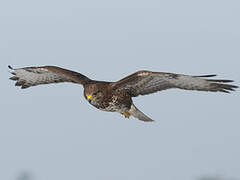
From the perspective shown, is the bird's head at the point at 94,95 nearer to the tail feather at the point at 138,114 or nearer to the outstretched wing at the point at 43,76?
the outstretched wing at the point at 43,76

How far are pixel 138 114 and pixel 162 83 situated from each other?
121 centimetres

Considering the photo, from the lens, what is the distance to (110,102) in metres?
9.55

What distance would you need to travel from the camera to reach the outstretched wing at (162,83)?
352 inches

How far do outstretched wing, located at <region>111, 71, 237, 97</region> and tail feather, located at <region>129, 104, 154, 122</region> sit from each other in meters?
0.50

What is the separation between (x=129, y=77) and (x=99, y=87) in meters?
0.80

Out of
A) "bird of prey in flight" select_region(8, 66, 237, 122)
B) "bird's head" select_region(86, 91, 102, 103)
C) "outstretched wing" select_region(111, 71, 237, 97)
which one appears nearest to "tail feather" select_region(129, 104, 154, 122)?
"bird of prey in flight" select_region(8, 66, 237, 122)

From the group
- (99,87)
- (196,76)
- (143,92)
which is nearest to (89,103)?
(99,87)

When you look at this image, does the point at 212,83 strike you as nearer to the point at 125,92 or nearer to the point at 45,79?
the point at 125,92

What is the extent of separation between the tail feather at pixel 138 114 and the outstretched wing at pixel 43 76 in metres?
1.00

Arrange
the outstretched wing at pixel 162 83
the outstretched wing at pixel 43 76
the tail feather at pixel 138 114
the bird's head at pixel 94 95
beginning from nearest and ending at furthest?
the outstretched wing at pixel 162 83
the bird's head at pixel 94 95
the outstretched wing at pixel 43 76
the tail feather at pixel 138 114

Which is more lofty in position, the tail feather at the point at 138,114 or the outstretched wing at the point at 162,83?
the outstretched wing at the point at 162,83

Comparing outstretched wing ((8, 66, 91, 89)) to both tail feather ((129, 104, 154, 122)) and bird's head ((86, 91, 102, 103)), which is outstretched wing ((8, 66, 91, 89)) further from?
tail feather ((129, 104, 154, 122))

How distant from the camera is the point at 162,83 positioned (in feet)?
31.5

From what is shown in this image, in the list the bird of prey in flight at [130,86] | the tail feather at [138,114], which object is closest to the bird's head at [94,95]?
the bird of prey in flight at [130,86]
